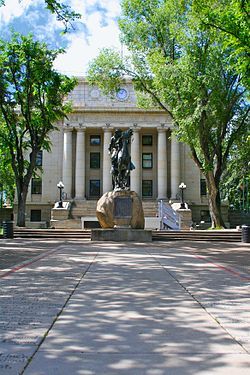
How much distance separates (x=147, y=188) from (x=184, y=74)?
28126 millimetres

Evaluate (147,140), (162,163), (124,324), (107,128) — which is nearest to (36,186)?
(107,128)

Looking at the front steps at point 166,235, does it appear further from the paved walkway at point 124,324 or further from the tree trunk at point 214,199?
the paved walkway at point 124,324

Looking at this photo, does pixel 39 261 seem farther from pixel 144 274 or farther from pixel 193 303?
pixel 193 303

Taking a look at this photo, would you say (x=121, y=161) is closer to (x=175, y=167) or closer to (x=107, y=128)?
(x=107, y=128)

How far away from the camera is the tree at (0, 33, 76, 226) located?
2639cm

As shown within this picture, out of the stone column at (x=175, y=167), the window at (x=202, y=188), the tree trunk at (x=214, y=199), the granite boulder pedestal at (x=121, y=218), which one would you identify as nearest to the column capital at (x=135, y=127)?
the stone column at (x=175, y=167)

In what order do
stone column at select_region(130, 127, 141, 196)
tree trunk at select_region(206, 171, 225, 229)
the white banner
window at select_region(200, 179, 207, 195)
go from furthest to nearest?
window at select_region(200, 179, 207, 195) → stone column at select_region(130, 127, 141, 196) → the white banner → tree trunk at select_region(206, 171, 225, 229)

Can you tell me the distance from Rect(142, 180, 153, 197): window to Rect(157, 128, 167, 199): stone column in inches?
123

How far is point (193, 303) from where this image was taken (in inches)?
235

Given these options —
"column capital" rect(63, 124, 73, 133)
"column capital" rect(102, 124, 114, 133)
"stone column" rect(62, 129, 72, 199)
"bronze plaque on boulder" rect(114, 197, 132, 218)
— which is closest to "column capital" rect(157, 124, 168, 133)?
"column capital" rect(102, 124, 114, 133)

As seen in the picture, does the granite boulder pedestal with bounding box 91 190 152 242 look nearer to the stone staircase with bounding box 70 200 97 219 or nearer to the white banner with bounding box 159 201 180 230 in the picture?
the white banner with bounding box 159 201 180 230

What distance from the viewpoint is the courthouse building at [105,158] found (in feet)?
160

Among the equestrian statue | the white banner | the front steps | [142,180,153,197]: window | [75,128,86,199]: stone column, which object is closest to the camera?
the equestrian statue

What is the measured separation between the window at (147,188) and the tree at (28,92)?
23358 millimetres
